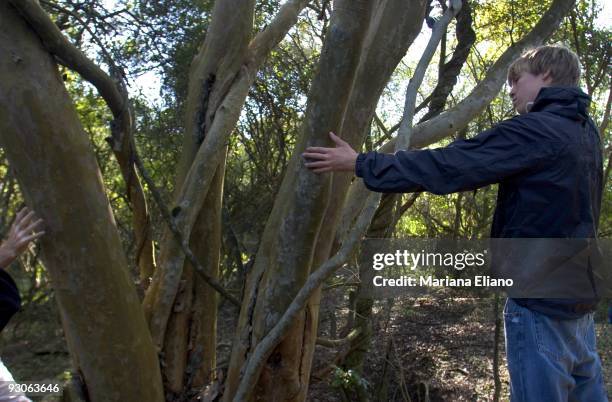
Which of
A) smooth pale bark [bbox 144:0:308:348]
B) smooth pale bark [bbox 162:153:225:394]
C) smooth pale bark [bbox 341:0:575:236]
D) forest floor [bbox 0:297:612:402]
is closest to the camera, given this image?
smooth pale bark [bbox 144:0:308:348]

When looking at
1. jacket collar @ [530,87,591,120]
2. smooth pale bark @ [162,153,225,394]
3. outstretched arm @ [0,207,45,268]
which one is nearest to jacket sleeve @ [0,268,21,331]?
outstretched arm @ [0,207,45,268]

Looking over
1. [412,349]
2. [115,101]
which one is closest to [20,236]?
[115,101]

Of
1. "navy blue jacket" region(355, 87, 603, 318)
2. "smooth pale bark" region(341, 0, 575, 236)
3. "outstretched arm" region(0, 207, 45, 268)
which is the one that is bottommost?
"outstretched arm" region(0, 207, 45, 268)

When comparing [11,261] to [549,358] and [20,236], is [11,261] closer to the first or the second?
[20,236]

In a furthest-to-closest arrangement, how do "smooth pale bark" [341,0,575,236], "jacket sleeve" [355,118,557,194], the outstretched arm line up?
1. "smooth pale bark" [341,0,575,236]
2. the outstretched arm
3. "jacket sleeve" [355,118,557,194]

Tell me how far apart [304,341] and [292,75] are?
440cm

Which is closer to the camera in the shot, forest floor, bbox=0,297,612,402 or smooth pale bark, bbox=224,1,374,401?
smooth pale bark, bbox=224,1,374,401

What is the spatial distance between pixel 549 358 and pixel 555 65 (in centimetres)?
109

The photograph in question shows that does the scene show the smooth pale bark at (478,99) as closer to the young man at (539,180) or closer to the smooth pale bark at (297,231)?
the smooth pale bark at (297,231)

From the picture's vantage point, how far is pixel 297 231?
280 cm

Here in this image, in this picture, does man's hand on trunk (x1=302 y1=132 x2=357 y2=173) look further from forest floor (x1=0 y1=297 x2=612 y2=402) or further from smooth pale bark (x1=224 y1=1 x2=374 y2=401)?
forest floor (x1=0 y1=297 x2=612 y2=402)

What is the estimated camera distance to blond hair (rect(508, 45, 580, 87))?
7.35ft

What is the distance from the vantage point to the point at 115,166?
26.7 feet

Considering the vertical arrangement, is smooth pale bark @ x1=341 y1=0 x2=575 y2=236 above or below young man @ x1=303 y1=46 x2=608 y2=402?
above
